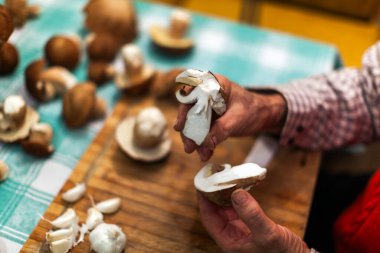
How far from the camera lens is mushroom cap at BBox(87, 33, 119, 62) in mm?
A: 1145

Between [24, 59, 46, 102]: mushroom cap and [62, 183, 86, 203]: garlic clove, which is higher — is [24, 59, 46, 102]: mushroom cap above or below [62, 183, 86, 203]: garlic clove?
above

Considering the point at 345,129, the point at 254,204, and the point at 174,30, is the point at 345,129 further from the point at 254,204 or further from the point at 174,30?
the point at 174,30

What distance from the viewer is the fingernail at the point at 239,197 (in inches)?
27.2

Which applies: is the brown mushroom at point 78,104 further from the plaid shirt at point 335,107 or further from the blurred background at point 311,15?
the blurred background at point 311,15

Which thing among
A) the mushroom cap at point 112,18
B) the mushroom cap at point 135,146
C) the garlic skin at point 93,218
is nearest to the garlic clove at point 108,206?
the garlic skin at point 93,218

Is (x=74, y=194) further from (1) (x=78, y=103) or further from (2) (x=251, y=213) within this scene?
(2) (x=251, y=213)

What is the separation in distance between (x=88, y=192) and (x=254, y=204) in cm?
36

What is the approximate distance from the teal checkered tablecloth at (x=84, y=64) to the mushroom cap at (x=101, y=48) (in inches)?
1.9

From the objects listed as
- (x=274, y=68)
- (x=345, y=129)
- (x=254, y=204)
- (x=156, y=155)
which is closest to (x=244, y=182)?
(x=254, y=204)

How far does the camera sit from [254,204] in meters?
0.69

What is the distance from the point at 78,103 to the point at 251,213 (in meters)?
0.48

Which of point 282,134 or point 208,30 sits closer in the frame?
point 282,134

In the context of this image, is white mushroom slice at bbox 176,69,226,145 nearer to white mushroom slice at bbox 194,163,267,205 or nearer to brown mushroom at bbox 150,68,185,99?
white mushroom slice at bbox 194,163,267,205

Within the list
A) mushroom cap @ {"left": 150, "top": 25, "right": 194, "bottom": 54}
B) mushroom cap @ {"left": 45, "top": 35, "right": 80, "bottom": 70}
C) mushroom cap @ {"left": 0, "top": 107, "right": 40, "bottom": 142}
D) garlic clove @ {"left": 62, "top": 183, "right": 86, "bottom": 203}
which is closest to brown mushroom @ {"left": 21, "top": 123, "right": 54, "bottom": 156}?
mushroom cap @ {"left": 0, "top": 107, "right": 40, "bottom": 142}
